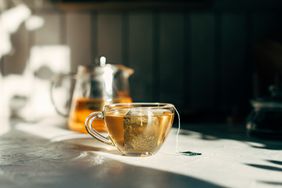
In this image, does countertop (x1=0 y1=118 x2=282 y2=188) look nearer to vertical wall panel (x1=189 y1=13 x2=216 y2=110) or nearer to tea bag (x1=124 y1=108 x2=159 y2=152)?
tea bag (x1=124 y1=108 x2=159 y2=152)

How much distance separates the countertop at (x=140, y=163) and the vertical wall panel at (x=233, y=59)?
1.81 ft

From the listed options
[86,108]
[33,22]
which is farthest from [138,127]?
[33,22]

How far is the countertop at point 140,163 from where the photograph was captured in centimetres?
60

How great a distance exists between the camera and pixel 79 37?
1654 mm

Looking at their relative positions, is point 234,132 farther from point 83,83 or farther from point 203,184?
point 203,184

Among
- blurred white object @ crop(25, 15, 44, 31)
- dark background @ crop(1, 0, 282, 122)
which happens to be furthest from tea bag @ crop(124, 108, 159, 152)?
blurred white object @ crop(25, 15, 44, 31)

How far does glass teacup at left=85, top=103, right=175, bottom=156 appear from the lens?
76 centimetres

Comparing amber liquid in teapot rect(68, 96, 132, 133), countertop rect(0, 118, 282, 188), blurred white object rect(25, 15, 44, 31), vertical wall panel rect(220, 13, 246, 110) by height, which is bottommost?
countertop rect(0, 118, 282, 188)

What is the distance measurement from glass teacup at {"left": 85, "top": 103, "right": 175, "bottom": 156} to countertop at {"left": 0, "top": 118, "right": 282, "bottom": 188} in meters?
0.02

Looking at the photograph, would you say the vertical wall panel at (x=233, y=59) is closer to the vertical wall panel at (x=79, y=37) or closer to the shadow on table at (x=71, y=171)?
the vertical wall panel at (x=79, y=37)

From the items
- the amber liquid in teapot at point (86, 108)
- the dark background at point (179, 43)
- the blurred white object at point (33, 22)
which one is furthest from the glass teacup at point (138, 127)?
the blurred white object at point (33, 22)

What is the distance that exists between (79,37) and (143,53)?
244 millimetres

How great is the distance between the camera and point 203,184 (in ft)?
1.94

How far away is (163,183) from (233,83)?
1.10 m
